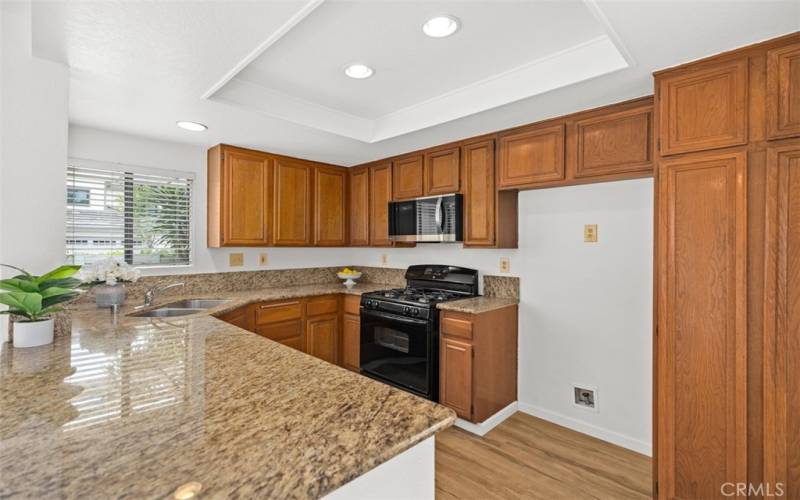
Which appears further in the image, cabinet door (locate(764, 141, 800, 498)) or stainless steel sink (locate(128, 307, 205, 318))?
stainless steel sink (locate(128, 307, 205, 318))

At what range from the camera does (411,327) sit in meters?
3.02

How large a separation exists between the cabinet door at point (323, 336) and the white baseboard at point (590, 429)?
1778 millimetres

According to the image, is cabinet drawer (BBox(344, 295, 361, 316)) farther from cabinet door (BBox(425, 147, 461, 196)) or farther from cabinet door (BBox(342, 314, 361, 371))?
cabinet door (BBox(425, 147, 461, 196))

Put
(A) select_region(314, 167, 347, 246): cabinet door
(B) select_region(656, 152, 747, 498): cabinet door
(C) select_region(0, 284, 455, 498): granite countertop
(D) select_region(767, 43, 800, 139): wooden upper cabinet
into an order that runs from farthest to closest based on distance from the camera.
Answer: (A) select_region(314, 167, 347, 246): cabinet door
(B) select_region(656, 152, 747, 498): cabinet door
(D) select_region(767, 43, 800, 139): wooden upper cabinet
(C) select_region(0, 284, 455, 498): granite countertop

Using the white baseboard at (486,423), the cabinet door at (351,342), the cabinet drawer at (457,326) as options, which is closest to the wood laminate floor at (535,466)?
the white baseboard at (486,423)

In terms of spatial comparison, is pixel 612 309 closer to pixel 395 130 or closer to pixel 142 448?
pixel 395 130

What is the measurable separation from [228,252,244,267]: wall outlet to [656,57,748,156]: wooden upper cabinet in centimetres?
337

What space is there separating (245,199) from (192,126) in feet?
2.51

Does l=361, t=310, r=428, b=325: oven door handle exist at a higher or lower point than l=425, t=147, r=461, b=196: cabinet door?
lower

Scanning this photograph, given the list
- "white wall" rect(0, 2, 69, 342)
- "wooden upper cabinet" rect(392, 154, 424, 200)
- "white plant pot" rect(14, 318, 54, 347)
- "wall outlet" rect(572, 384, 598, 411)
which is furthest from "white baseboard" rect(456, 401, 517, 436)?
"white wall" rect(0, 2, 69, 342)

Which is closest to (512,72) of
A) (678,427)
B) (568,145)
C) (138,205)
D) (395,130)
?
(568,145)

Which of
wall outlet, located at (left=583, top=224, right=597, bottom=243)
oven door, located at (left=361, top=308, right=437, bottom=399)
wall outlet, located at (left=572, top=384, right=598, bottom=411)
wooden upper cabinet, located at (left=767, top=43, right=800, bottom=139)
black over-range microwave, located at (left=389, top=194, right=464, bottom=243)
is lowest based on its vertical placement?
wall outlet, located at (left=572, top=384, right=598, bottom=411)

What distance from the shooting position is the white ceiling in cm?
146

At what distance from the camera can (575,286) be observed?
282 centimetres
